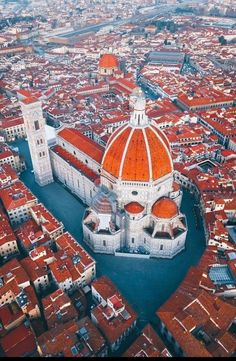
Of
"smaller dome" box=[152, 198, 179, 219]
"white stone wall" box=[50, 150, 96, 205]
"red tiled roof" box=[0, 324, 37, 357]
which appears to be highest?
"smaller dome" box=[152, 198, 179, 219]

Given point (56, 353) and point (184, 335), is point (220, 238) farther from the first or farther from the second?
point (56, 353)

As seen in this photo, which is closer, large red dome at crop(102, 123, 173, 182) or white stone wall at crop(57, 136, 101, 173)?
large red dome at crop(102, 123, 173, 182)

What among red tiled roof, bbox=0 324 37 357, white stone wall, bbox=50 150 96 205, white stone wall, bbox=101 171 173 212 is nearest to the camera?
red tiled roof, bbox=0 324 37 357

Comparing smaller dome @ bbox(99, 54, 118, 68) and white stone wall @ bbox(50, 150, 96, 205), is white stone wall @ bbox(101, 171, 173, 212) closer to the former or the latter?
white stone wall @ bbox(50, 150, 96, 205)

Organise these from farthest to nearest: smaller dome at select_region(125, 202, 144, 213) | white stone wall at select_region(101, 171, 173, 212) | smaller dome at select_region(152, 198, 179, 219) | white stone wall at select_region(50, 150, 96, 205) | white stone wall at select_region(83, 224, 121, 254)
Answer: white stone wall at select_region(50, 150, 96, 205) < white stone wall at select_region(83, 224, 121, 254) < smaller dome at select_region(125, 202, 144, 213) < smaller dome at select_region(152, 198, 179, 219) < white stone wall at select_region(101, 171, 173, 212)

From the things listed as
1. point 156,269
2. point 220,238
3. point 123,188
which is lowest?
point 156,269

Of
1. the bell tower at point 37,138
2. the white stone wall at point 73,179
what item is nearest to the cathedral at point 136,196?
the bell tower at point 37,138

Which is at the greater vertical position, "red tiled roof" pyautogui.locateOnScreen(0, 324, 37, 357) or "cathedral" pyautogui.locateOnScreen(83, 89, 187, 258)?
"cathedral" pyautogui.locateOnScreen(83, 89, 187, 258)

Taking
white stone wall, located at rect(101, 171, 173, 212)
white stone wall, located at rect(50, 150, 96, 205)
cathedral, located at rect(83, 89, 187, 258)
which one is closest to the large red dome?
cathedral, located at rect(83, 89, 187, 258)

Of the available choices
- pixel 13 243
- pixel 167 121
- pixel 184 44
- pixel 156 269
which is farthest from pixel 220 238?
pixel 184 44
